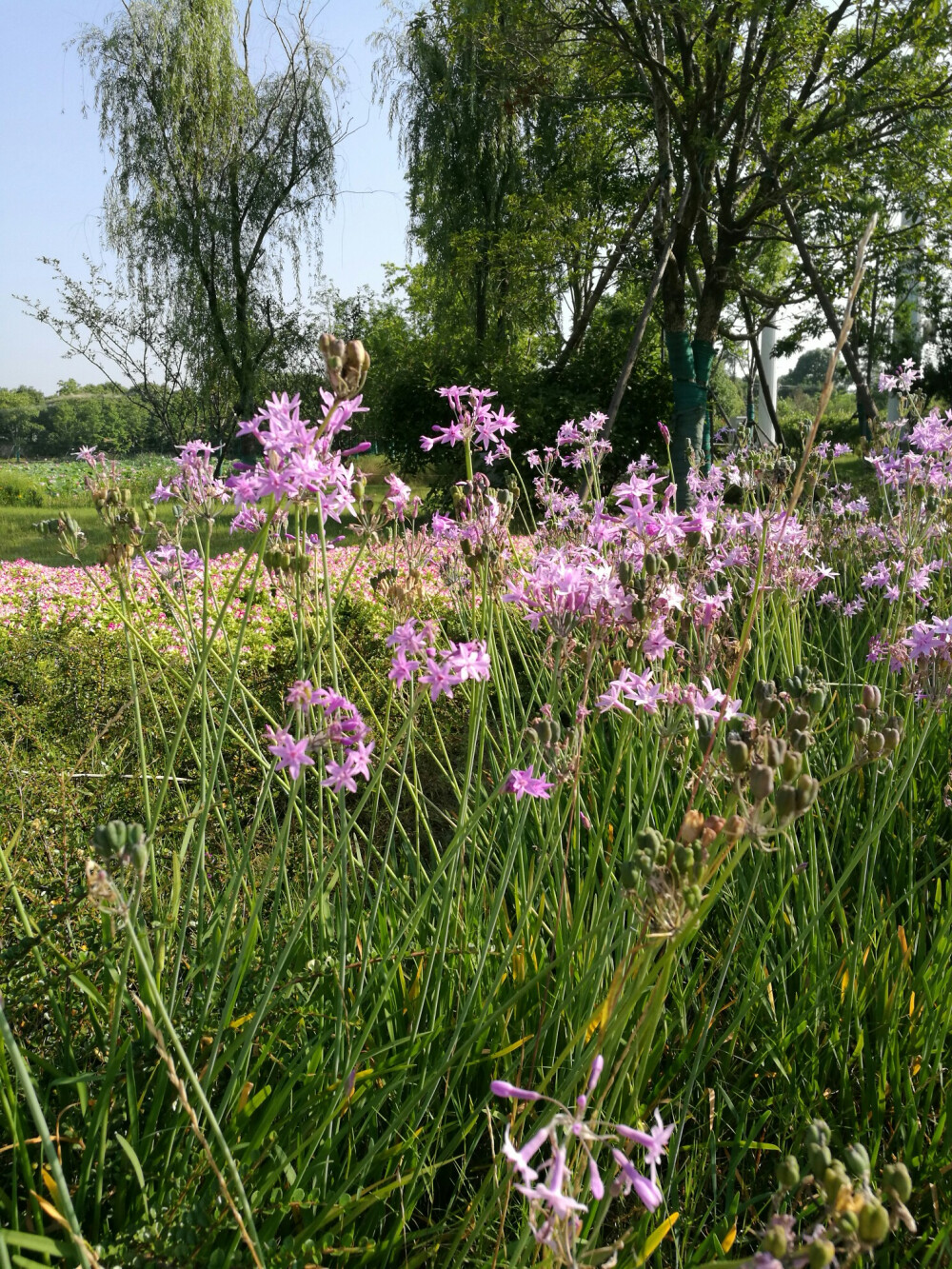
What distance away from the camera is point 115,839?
86 cm

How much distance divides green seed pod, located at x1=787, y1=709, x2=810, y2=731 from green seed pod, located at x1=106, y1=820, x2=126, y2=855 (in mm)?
780

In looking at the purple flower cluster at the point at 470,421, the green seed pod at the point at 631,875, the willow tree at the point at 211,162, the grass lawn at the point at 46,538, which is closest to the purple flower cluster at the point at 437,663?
the green seed pod at the point at 631,875

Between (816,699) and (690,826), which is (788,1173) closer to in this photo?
(690,826)

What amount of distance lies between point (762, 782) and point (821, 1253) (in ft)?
1.34

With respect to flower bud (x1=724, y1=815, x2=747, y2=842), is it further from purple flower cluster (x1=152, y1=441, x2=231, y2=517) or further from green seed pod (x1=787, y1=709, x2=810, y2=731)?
purple flower cluster (x1=152, y1=441, x2=231, y2=517)

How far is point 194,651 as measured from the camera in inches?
64.7

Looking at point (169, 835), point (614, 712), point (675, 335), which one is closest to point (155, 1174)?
point (614, 712)

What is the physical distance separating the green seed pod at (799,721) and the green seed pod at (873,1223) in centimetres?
58

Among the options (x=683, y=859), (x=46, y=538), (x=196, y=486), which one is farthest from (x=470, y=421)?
(x=46, y=538)

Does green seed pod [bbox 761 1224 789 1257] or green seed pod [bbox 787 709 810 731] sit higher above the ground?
green seed pod [bbox 787 709 810 731]

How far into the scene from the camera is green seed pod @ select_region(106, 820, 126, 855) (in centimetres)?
86

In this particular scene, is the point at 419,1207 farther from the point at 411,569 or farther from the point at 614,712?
the point at 614,712

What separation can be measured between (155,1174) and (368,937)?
1.37 ft

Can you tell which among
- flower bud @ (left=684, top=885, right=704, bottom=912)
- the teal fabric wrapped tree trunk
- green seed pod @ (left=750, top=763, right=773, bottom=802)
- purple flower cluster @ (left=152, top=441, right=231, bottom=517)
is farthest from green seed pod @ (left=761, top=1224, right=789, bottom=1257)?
the teal fabric wrapped tree trunk
